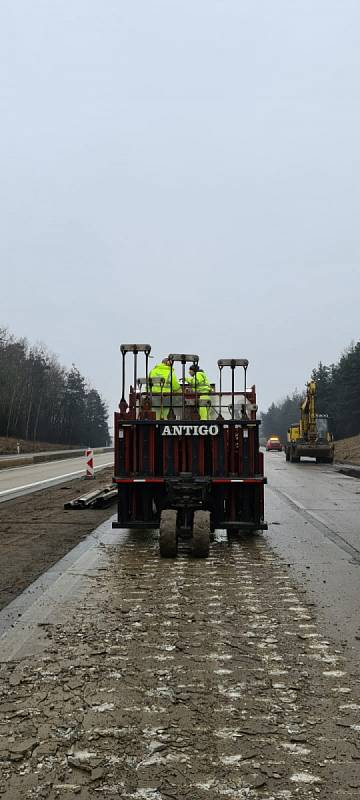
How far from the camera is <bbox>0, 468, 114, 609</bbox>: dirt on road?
22.8ft

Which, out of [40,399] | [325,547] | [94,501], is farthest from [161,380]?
[40,399]

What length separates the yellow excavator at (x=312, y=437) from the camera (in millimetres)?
37125

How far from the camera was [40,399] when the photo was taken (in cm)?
9638

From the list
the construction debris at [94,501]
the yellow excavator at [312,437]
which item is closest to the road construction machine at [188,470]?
the construction debris at [94,501]

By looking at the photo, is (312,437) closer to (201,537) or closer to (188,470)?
(188,470)

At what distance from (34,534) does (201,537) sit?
345 centimetres

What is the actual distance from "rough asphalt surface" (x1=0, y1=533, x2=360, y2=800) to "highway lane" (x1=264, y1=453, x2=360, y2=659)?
0.27 m

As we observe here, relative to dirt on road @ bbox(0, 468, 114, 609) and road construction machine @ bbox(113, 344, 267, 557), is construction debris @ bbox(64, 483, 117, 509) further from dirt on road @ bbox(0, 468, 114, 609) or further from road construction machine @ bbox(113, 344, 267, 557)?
road construction machine @ bbox(113, 344, 267, 557)

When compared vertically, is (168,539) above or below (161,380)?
below

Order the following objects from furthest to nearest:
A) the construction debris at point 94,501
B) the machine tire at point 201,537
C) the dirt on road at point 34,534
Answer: the construction debris at point 94,501, the machine tire at point 201,537, the dirt on road at point 34,534

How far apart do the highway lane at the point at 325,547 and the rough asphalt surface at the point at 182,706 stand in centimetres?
27

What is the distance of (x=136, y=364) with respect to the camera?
407 inches

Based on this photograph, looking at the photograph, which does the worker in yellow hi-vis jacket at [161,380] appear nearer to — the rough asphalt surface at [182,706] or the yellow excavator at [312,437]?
the rough asphalt surface at [182,706]

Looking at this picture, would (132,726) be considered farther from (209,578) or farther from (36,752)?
(209,578)
